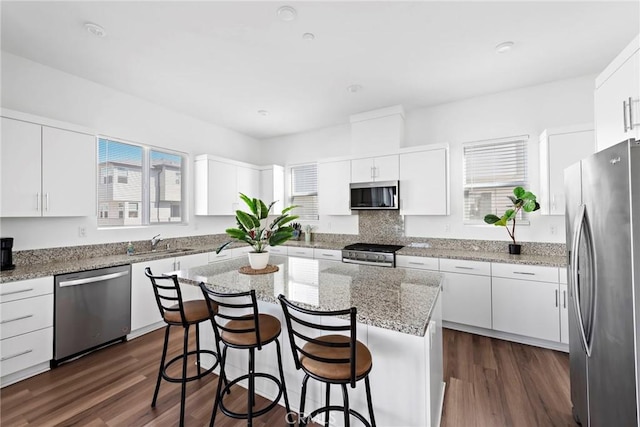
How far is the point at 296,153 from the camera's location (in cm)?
518

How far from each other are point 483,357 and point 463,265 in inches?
37.0

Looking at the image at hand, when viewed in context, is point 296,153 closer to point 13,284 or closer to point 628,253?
point 13,284

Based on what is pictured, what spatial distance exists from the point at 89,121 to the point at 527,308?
528 centimetres

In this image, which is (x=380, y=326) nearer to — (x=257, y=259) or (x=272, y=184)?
(x=257, y=259)

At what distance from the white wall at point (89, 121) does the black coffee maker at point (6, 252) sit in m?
0.24

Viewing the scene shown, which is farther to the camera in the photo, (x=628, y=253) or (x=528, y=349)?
(x=528, y=349)

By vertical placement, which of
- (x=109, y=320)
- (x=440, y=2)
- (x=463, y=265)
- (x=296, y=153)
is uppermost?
(x=440, y=2)

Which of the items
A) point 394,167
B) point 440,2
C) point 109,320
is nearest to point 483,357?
point 394,167

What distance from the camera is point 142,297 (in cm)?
304

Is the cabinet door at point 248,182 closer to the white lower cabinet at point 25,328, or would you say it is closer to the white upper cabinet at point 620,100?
the white lower cabinet at point 25,328

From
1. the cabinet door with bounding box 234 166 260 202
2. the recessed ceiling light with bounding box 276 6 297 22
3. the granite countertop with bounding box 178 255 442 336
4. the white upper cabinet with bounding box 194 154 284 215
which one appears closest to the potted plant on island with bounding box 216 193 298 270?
the granite countertop with bounding box 178 255 442 336

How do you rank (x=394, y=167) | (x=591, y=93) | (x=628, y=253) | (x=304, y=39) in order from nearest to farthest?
(x=628, y=253)
(x=304, y=39)
(x=591, y=93)
(x=394, y=167)

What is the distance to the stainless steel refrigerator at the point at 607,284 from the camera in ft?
3.69

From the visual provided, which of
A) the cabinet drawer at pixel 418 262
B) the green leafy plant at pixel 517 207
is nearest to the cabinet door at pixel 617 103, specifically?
the green leafy plant at pixel 517 207
